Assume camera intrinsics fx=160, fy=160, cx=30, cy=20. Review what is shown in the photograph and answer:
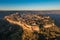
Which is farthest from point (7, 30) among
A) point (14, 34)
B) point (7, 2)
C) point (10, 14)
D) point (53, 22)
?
point (53, 22)

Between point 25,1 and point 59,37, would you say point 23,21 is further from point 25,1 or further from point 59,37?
point 59,37

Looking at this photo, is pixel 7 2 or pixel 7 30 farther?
pixel 7 2

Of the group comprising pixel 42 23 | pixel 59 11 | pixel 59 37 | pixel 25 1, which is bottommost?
pixel 59 37

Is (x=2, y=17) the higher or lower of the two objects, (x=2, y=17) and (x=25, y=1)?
the lower

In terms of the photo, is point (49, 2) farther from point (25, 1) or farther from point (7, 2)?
point (7, 2)

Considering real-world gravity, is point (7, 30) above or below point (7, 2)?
below

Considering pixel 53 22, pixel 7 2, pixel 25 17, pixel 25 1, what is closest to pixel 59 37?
pixel 53 22
